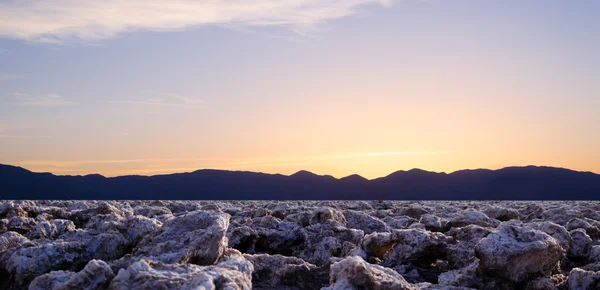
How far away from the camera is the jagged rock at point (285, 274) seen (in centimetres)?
630

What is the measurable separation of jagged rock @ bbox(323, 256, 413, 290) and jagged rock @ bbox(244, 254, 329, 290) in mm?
1233

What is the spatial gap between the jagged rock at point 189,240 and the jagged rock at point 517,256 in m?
2.47

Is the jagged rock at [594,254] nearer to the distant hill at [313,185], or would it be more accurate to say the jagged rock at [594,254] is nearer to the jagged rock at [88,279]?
the jagged rock at [88,279]

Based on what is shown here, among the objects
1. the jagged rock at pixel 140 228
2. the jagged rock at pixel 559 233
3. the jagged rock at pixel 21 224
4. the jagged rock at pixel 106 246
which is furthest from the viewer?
the jagged rock at pixel 21 224

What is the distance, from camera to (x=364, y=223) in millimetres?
10477

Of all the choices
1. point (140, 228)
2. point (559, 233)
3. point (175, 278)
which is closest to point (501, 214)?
point (559, 233)

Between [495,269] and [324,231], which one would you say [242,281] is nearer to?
[495,269]

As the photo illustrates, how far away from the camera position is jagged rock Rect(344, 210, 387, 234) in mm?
10258

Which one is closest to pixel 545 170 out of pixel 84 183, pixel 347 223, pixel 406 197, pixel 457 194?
pixel 457 194

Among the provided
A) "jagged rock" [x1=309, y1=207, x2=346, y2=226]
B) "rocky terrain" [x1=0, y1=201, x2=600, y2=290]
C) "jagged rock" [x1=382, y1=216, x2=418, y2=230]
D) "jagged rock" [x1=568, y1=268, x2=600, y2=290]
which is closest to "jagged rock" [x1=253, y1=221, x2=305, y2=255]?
"rocky terrain" [x1=0, y1=201, x2=600, y2=290]

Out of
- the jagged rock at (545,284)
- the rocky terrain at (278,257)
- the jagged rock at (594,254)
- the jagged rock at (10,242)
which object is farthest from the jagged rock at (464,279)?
the jagged rock at (10,242)

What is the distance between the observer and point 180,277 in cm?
444

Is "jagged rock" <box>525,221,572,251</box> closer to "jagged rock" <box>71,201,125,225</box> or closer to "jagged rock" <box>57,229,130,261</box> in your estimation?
"jagged rock" <box>57,229,130,261</box>

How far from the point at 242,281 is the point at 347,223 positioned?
5.90 meters
